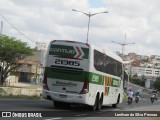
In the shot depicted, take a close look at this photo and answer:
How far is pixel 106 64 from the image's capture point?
27.4 metres

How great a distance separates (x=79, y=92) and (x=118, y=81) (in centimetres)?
869

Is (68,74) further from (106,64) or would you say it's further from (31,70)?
(31,70)

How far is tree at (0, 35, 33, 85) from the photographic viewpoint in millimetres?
68562

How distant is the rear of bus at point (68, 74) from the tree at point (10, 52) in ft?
146

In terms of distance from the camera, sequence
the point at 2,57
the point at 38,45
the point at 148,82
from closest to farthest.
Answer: the point at 2,57 < the point at 38,45 < the point at 148,82

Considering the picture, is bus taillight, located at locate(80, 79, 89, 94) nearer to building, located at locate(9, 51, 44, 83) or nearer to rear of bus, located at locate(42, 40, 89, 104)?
rear of bus, located at locate(42, 40, 89, 104)

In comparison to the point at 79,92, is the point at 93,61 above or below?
above

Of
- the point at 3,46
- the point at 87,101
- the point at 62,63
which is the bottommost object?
the point at 87,101

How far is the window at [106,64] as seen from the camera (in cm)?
2523

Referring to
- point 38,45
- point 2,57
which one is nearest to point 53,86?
point 2,57

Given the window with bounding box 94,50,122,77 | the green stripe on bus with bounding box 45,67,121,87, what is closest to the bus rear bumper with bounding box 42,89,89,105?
the green stripe on bus with bounding box 45,67,121,87

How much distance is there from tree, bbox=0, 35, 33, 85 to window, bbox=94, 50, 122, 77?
3813 centimetres

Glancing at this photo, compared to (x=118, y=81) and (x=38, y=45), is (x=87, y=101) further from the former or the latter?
(x=38, y=45)

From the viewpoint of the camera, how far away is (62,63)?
24.2m
